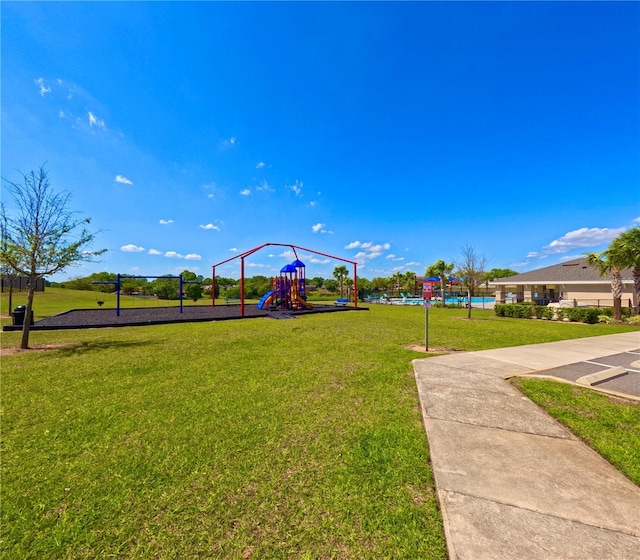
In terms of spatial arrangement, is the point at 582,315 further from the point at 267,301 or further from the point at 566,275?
the point at 267,301

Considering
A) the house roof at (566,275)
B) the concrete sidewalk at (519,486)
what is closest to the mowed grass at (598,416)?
the concrete sidewalk at (519,486)

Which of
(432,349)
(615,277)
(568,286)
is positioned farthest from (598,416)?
(568,286)

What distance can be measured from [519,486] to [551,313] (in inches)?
831

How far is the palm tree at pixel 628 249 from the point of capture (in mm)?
15945

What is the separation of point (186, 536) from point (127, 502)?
2.58 feet

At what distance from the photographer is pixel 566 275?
30562 millimetres

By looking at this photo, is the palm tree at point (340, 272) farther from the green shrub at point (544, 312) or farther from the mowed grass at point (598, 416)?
the mowed grass at point (598, 416)

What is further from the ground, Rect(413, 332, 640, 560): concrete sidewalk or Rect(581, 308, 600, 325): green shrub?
Rect(581, 308, 600, 325): green shrub

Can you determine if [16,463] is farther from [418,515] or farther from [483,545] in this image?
[483,545]

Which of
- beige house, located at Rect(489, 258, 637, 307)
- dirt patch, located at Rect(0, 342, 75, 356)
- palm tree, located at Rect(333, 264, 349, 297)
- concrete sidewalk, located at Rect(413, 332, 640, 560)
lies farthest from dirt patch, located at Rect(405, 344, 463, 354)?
palm tree, located at Rect(333, 264, 349, 297)

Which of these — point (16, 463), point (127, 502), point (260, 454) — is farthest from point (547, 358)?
point (16, 463)

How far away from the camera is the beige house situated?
26.2 metres

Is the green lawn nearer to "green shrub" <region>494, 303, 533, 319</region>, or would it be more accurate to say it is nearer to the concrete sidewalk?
the concrete sidewalk

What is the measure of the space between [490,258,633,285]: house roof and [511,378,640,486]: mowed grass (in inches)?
1162
